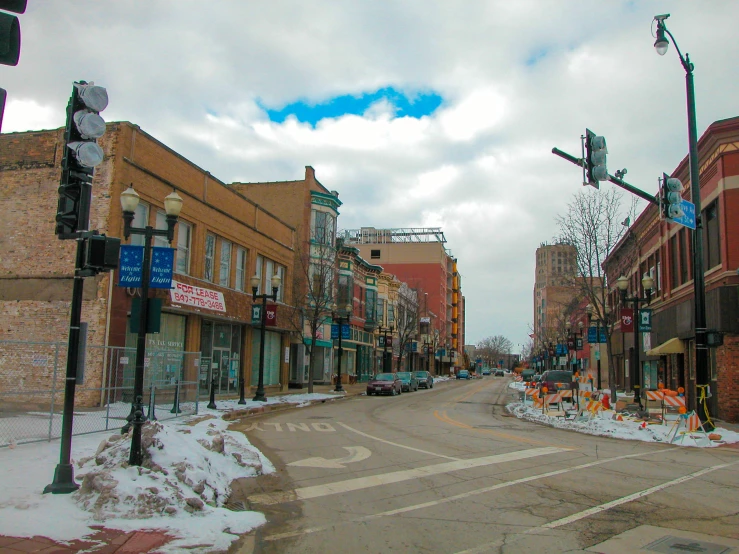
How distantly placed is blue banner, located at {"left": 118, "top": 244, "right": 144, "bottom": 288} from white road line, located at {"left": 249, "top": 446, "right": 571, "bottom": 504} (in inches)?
270

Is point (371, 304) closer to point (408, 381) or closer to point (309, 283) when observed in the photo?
point (408, 381)

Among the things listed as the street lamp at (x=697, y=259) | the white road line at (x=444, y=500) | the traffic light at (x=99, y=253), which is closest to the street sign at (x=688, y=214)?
the street lamp at (x=697, y=259)

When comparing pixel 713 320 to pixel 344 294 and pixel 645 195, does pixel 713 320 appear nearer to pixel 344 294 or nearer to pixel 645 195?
pixel 645 195

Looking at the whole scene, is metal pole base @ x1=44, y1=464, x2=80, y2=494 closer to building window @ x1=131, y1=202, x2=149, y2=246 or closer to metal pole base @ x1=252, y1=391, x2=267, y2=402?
building window @ x1=131, y1=202, x2=149, y2=246

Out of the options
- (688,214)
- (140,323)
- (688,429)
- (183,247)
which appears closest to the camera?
(140,323)

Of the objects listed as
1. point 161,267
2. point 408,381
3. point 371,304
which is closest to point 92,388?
point 161,267

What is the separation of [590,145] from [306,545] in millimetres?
10195

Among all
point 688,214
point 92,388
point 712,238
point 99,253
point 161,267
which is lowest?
point 92,388

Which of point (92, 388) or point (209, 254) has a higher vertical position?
point (209, 254)

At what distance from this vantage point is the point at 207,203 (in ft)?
89.5

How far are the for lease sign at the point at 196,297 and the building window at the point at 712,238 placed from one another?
65.9 ft

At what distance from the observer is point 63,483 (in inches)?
296

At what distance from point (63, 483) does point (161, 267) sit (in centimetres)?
694

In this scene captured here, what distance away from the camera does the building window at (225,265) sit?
2898 cm
